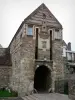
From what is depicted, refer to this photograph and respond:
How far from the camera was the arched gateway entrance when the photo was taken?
20.6m

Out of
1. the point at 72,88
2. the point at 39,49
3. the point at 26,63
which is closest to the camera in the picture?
the point at 72,88

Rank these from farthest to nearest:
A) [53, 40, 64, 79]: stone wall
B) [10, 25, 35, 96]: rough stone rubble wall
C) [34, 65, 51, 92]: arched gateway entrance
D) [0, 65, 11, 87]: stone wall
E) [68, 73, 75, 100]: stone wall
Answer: [0, 65, 11, 87]: stone wall, [34, 65, 51, 92]: arched gateway entrance, [53, 40, 64, 79]: stone wall, [10, 25, 35, 96]: rough stone rubble wall, [68, 73, 75, 100]: stone wall

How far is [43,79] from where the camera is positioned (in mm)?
22859

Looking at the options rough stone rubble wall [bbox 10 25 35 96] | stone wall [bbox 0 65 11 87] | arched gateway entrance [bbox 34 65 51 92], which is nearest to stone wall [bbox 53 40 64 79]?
arched gateway entrance [bbox 34 65 51 92]

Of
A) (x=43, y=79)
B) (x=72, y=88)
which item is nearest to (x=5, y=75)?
(x=43, y=79)

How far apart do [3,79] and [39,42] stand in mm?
9880

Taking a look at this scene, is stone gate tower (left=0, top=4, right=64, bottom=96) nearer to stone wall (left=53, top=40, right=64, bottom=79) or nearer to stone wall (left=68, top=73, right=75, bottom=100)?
stone wall (left=53, top=40, right=64, bottom=79)

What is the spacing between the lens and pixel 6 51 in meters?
31.9

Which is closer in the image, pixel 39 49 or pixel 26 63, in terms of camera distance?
pixel 26 63

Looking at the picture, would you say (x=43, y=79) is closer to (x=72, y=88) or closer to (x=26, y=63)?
(x=26, y=63)

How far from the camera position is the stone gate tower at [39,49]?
18719mm

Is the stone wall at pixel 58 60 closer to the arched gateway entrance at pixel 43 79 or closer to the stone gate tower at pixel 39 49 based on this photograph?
→ the stone gate tower at pixel 39 49

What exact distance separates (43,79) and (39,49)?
542 cm

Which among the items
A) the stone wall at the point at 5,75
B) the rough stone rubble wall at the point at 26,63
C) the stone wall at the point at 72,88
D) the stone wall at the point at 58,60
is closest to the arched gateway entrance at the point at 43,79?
the stone wall at the point at 58,60
